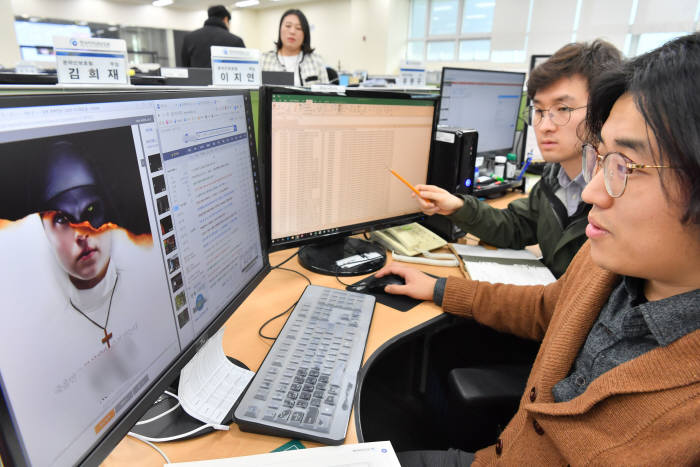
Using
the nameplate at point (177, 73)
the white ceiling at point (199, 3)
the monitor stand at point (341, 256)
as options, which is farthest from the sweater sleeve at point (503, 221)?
the white ceiling at point (199, 3)

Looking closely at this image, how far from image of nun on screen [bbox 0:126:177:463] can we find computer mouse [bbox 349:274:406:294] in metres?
0.59

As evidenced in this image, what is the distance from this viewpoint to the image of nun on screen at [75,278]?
351 mm

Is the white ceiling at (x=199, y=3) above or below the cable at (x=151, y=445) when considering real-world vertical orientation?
above

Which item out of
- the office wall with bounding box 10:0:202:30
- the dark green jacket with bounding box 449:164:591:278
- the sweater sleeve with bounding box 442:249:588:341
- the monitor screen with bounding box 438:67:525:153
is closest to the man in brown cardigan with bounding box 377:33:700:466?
the sweater sleeve with bounding box 442:249:588:341

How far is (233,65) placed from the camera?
1.29 metres

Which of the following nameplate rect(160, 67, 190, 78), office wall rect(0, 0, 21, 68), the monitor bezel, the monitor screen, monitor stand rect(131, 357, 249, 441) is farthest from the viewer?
office wall rect(0, 0, 21, 68)

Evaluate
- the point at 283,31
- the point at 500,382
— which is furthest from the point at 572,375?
the point at 283,31

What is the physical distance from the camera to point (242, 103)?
0.77 metres

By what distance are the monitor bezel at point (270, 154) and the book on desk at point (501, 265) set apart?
0.21m

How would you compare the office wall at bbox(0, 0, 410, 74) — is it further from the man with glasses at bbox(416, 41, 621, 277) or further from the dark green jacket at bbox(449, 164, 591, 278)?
the dark green jacket at bbox(449, 164, 591, 278)

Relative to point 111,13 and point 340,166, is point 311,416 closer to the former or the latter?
point 340,166

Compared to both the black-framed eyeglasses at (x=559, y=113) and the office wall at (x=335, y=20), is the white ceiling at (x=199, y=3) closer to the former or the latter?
the office wall at (x=335, y=20)

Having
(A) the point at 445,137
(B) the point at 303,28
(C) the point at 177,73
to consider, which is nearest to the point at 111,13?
(B) the point at 303,28

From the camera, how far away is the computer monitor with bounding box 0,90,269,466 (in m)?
0.35
